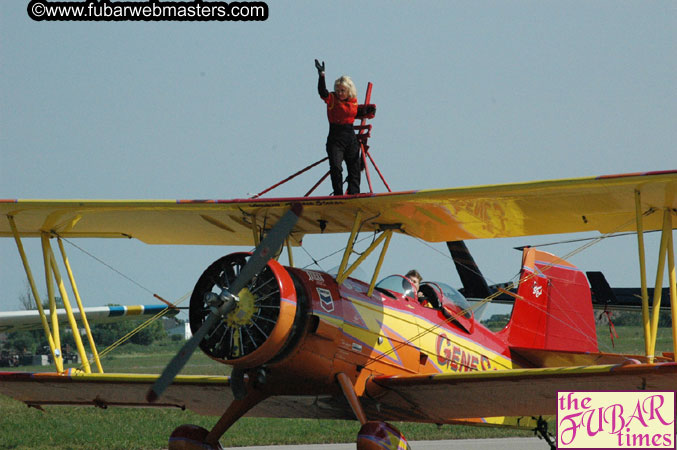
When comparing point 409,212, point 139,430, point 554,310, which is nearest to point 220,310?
point 409,212

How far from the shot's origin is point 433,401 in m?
9.29

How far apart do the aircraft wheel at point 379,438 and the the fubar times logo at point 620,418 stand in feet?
5.61

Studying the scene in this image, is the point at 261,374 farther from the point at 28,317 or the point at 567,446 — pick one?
the point at 28,317

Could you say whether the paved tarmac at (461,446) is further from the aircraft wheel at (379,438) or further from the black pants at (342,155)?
the aircraft wheel at (379,438)

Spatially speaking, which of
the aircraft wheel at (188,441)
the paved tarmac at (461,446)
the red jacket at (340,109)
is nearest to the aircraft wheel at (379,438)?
the aircraft wheel at (188,441)

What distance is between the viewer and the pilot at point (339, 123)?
31.4 ft

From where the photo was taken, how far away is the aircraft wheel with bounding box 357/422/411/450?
26.3 feet

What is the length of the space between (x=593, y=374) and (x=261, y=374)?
312 centimetres

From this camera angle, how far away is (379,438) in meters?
8.05

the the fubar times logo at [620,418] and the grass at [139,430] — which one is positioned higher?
the the fubar times logo at [620,418]

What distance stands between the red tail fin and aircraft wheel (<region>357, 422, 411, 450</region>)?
13.8 feet

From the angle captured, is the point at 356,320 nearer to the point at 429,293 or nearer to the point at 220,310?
the point at 220,310

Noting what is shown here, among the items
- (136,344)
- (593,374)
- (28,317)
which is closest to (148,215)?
(593,374)

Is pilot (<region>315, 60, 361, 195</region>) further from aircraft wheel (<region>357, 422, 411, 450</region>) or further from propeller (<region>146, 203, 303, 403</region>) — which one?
aircraft wheel (<region>357, 422, 411, 450</region>)
